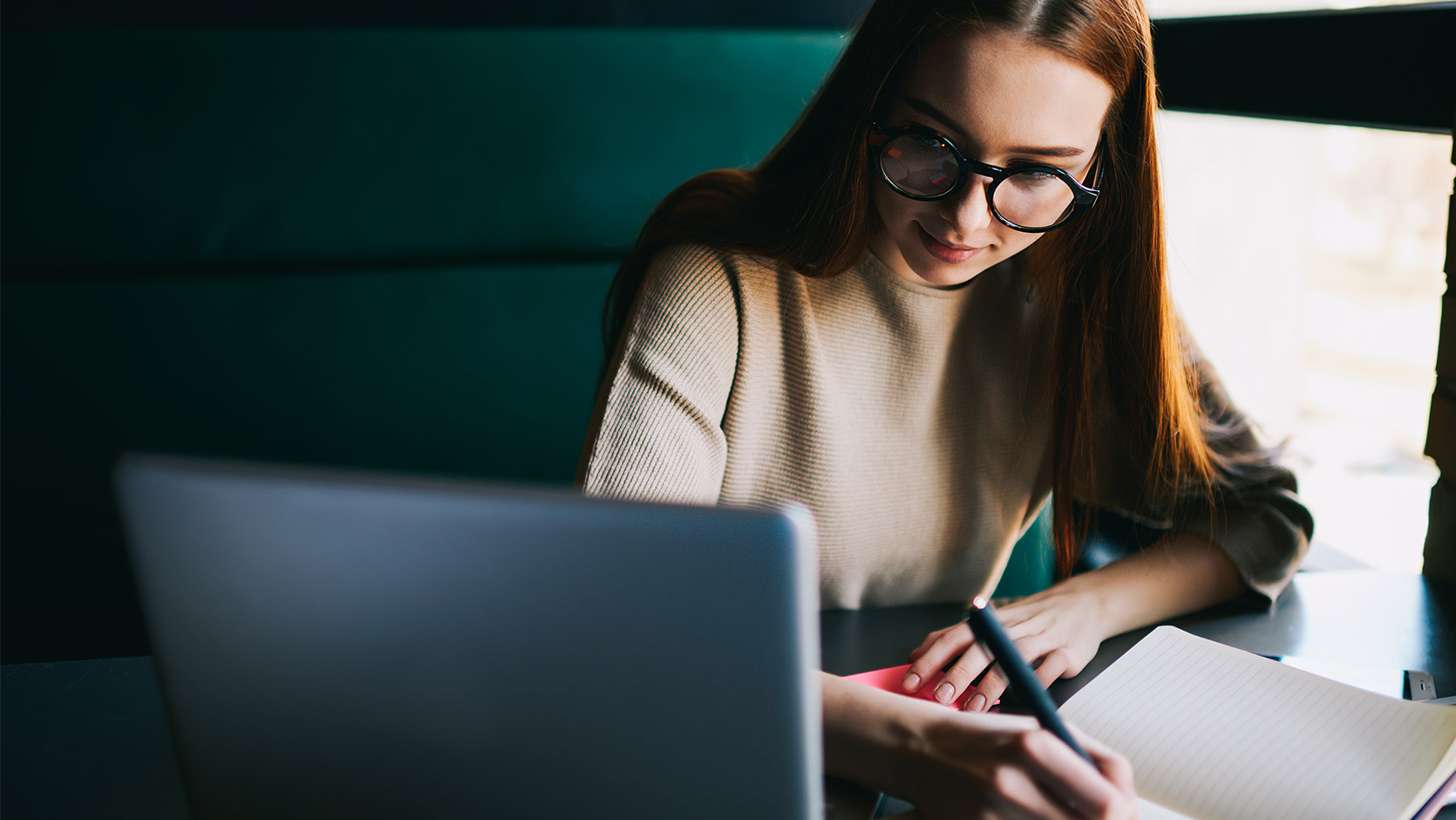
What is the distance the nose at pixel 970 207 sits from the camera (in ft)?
2.66

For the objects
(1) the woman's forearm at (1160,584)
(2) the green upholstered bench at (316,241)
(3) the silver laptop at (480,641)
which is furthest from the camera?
(2) the green upholstered bench at (316,241)

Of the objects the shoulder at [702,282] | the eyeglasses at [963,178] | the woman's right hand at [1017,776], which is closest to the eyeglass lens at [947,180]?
the eyeglasses at [963,178]

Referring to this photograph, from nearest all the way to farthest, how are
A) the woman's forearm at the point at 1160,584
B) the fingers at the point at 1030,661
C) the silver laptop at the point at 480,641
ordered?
1. the silver laptop at the point at 480,641
2. the fingers at the point at 1030,661
3. the woman's forearm at the point at 1160,584

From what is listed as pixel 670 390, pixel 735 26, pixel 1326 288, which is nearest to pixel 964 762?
pixel 670 390

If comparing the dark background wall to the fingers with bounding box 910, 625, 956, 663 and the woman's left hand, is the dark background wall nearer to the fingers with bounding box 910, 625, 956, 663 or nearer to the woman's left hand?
the woman's left hand

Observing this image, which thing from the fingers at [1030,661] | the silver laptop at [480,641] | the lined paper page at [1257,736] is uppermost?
the silver laptop at [480,641]

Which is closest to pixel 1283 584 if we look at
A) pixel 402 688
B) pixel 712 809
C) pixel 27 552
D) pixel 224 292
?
pixel 712 809

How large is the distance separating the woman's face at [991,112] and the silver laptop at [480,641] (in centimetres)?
51

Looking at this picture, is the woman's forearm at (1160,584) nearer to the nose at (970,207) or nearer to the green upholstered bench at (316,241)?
the nose at (970,207)

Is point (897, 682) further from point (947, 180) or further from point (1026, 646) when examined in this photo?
point (947, 180)

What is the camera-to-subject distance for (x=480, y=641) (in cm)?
43

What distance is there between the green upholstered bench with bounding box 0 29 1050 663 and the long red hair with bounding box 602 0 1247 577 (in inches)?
22.1

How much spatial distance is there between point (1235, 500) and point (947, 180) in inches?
18.4

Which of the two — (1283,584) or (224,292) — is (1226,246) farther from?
(224,292)
